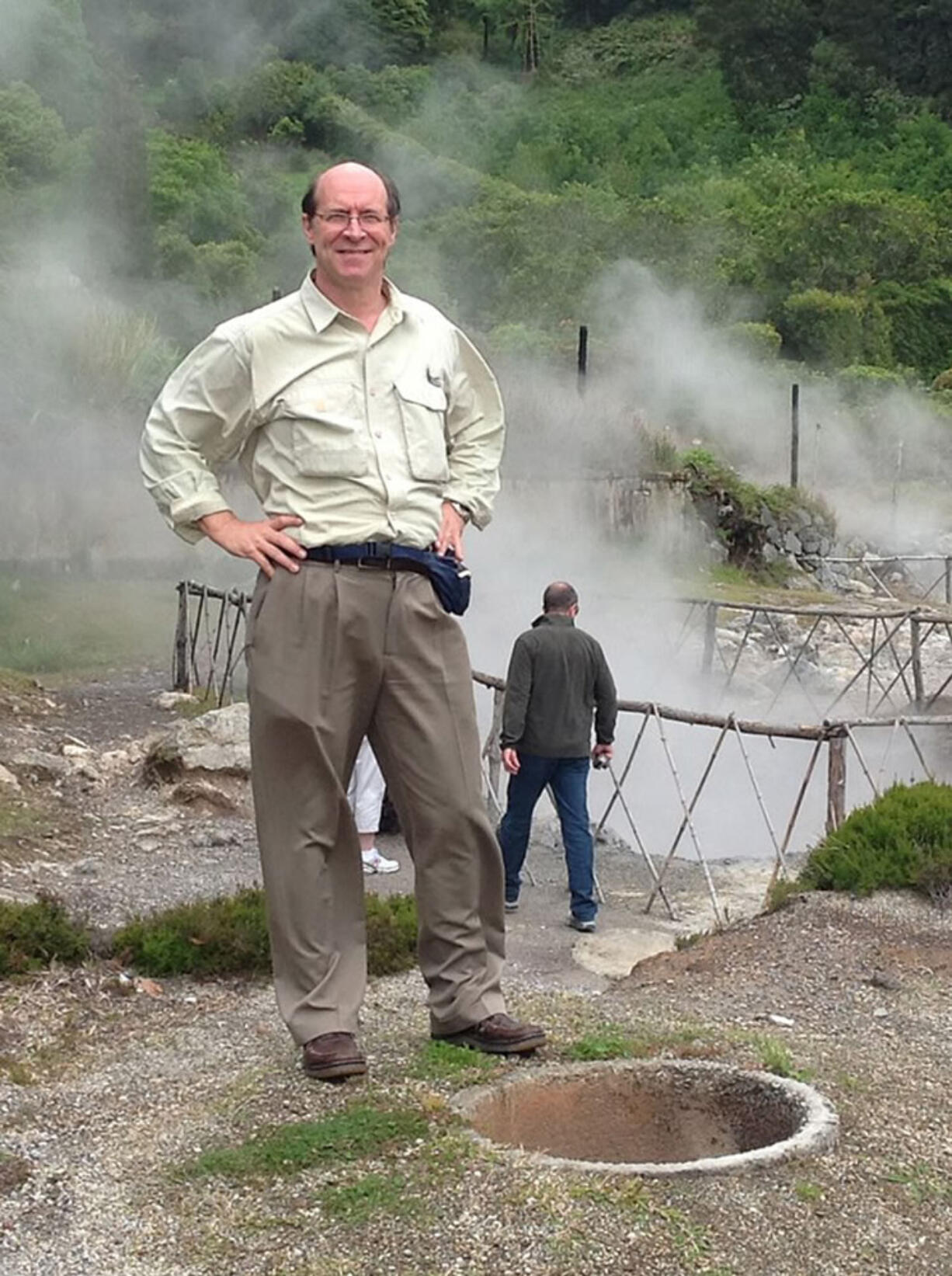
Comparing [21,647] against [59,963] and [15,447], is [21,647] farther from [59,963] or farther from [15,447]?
[59,963]

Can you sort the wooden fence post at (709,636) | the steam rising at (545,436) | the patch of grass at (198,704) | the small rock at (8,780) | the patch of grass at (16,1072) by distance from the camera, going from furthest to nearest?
the steam rising at (545,436), the wooden fence post at (709,636), the patch of grass at (198,704), the small rock at (8,780), the patch of grass at (16,1072)

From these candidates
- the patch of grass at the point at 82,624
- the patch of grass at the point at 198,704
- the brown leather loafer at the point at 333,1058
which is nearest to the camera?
the brown leather loafer at the point at 333,1058

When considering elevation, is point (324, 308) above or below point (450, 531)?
above

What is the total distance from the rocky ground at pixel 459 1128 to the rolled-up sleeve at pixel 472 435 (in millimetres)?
1119

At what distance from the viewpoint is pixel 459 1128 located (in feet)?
10.8

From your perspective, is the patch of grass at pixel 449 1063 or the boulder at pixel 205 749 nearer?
the patch of grass at pixel 449 1063

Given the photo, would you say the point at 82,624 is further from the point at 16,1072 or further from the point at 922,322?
the point at 922,322

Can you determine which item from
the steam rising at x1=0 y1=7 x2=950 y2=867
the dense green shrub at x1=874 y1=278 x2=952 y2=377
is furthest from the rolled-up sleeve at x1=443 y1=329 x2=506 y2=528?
the dense green shrub at x1=874 y1=278 x2=952 y2=377

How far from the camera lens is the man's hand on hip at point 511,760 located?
24.4 feet

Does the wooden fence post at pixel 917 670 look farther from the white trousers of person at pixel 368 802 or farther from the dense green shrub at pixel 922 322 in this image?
the dense green shrub at pixel 922 322

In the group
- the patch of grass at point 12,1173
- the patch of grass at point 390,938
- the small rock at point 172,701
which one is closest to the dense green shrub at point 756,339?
the small rock at point 172,701

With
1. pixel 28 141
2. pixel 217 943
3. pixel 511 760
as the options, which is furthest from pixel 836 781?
pixel 28 141

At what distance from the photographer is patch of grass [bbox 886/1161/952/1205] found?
3164 mm

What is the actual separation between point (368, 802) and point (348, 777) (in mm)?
4326
